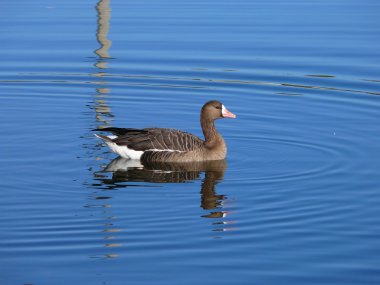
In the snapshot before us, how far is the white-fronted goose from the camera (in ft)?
55.7

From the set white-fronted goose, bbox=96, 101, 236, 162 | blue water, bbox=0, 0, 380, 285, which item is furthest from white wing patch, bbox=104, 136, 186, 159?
blue water, bbox=0, 0, 380, 285

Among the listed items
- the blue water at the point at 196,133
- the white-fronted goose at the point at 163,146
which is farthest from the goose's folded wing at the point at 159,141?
the blue water at the point at 196,133

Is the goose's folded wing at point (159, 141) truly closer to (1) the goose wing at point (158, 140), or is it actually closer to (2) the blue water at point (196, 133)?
(1) the goose wing at point (158, 140)

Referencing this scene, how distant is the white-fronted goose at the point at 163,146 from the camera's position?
669 inches

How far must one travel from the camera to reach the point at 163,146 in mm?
17094

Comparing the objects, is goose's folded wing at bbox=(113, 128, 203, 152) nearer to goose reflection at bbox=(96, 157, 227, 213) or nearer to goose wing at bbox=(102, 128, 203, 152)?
goose wing at bbox=(102, 128, 203, 152)

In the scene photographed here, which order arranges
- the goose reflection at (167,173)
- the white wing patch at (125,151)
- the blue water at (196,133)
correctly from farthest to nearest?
the white wing patch at (125,151) → the goose reflection at (167,173) → the blue water at (196,133)

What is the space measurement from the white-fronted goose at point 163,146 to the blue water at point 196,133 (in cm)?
36

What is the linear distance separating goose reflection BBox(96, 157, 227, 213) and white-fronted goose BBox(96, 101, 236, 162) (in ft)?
0.40

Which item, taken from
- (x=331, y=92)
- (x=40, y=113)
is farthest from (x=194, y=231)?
(x=331, y=92)

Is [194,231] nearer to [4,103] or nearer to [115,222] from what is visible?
[115,222]

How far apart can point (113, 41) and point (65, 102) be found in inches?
215

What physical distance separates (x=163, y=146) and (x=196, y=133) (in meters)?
1.68

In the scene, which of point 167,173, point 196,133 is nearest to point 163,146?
point 167,173
